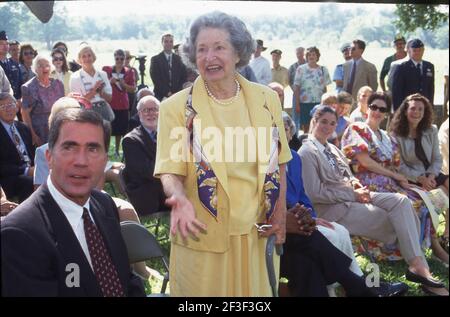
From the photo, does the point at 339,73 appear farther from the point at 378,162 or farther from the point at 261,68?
the point at 378,162

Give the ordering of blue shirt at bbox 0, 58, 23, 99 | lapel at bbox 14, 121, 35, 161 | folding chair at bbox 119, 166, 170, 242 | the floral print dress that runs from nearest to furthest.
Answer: folding chair at bbox 119, 166, 170, 242, the floral print dress, lapel at bbox 14, 121, 35, 161, blue shirt at bbox 0, 58, 23, 99

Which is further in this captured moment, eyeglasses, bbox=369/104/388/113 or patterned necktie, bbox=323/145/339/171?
eyeglasses, bbox=369/104/388/113

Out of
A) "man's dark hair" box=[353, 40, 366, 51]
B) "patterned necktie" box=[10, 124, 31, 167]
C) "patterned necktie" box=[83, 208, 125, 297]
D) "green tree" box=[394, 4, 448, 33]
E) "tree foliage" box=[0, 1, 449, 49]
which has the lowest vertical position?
"patterned necktie" box=[83, 208, 125, 297]

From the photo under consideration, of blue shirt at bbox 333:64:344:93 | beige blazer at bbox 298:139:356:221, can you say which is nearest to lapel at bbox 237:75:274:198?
beige blazer at bbox 298:139:356:221

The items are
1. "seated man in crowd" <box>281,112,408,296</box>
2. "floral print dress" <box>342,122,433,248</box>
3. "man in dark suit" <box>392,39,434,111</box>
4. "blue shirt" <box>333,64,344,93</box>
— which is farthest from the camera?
"blue shirt" <box>333,64,344,93</box>

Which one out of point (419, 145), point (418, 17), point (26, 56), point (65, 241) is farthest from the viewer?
point (418, 17)

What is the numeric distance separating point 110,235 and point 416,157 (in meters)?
3.93

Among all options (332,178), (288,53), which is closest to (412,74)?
(288,53)

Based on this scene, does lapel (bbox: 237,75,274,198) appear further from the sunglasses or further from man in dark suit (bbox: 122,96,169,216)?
the sunglasses

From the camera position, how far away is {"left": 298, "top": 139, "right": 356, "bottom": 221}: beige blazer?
14.7 feet

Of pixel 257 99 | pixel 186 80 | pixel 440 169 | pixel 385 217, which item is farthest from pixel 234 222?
pixel 186 80

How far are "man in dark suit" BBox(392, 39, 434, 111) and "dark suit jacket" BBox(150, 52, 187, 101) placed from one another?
3119mm

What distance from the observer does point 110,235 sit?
91.0 inches

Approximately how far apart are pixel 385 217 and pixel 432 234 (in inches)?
27.6
